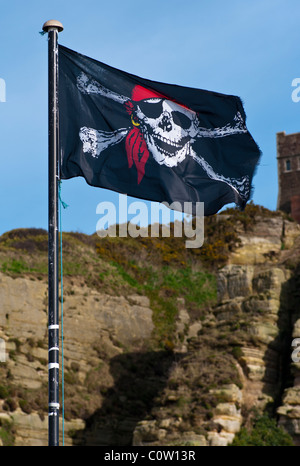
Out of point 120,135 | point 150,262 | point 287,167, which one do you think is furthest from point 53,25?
point 287,167

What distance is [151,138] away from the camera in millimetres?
13648

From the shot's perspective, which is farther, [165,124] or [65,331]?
[65,331]

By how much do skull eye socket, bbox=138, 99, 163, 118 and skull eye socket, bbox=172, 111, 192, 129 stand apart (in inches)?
13.7

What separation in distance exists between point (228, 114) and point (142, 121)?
1.71 metres

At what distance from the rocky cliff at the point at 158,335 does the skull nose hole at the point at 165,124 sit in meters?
19.9

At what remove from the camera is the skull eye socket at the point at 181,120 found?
46.3 ft

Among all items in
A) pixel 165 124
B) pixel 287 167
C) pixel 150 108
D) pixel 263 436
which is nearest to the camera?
pixel 150 108

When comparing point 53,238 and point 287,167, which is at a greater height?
point 287,167

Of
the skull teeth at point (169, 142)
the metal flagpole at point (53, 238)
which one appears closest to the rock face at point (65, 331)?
the skull teeth at point (169, 142)

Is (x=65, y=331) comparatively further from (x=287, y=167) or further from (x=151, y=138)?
(x=151, y=138)

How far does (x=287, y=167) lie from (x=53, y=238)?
5907 cm

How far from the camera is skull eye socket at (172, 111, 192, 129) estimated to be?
14.1m

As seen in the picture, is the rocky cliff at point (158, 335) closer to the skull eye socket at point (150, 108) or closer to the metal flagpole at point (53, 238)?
the skull eye socket at point (150, 108)
